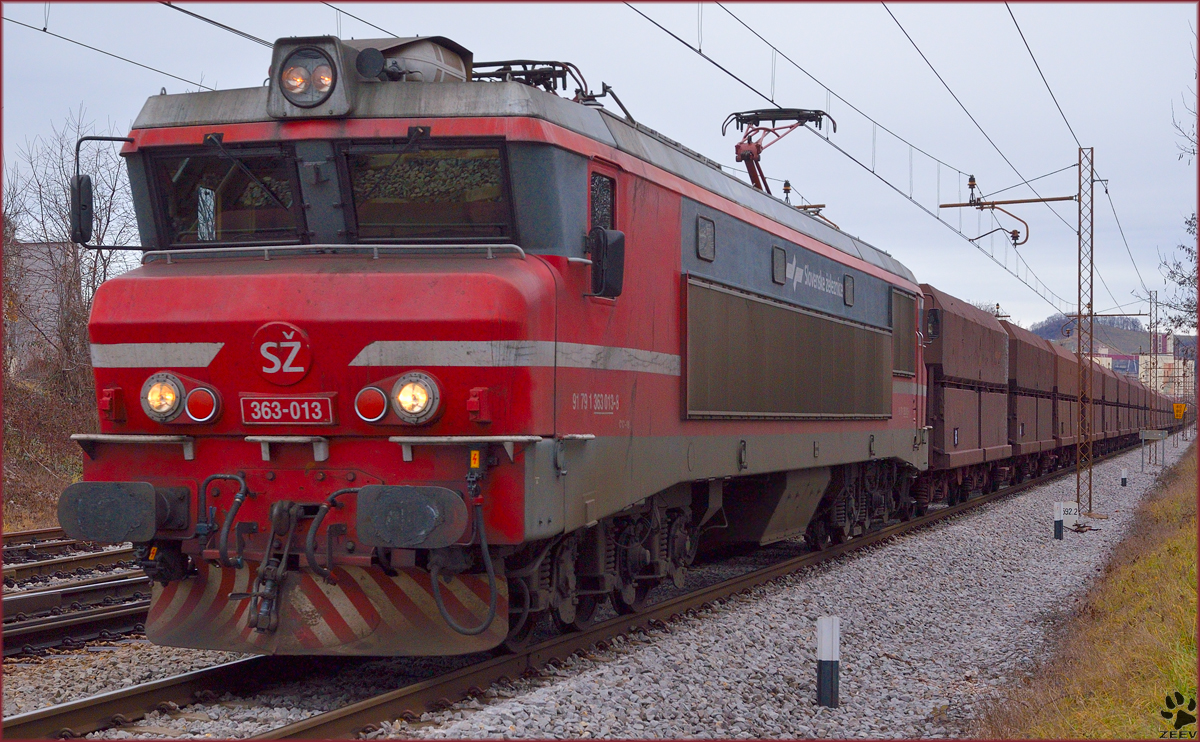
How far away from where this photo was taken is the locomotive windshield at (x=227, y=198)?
24.6ft

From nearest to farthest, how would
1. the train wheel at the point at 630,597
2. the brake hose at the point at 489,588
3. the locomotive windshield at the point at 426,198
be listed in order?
the brake hose at the point at 489,588, the locomotive windshield at the point at 426,198, the train wheel at the point at 630,597

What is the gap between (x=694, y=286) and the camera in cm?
964

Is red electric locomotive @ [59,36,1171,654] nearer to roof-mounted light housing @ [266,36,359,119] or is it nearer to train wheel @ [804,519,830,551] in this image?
roof-mounted light housing @ [266,36,359,119]

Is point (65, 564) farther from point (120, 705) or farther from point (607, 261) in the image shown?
point (607, 261)

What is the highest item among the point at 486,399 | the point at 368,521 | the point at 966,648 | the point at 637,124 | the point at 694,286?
the point at 637,124

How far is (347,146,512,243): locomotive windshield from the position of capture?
24.3ft

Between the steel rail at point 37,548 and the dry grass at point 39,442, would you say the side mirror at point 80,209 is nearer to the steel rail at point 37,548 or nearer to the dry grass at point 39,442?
the steel rail at point 37,548

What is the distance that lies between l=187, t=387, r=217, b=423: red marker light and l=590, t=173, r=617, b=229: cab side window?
2754mm

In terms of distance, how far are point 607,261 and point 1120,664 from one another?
469cm

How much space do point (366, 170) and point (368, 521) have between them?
232 centimetres

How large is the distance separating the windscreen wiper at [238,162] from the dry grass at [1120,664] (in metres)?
5.66

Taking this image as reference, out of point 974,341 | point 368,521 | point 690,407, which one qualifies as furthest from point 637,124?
point 974,341

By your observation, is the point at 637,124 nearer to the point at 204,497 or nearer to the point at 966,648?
the point at 204,497

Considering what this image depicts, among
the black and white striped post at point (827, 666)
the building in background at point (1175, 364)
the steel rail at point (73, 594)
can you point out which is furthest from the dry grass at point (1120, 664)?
the building in background at point (1175, 364)
